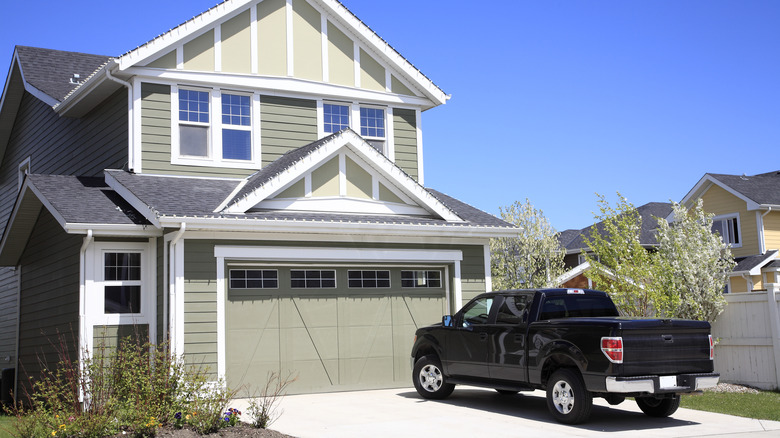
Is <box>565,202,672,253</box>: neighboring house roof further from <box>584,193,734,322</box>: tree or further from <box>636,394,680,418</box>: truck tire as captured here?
<box>636,394,680,418</box>: truck tire

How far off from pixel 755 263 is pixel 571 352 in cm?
2365

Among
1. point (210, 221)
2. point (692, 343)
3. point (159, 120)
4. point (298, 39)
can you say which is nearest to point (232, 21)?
point (298, 39)

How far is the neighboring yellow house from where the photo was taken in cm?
3098

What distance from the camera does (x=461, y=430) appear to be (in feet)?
33.1

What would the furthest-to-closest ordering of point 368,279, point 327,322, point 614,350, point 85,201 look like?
point 368,279, point 327,322, point 85,201, point 614,350

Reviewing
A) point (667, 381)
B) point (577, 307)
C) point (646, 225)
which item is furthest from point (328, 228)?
point (646, 225)

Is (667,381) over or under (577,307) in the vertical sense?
under

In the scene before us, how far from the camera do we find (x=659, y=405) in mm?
11102

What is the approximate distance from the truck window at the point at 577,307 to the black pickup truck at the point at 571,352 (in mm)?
15

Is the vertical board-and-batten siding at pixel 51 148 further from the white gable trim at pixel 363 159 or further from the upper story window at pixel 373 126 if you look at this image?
the upper story window at pixel 373 126

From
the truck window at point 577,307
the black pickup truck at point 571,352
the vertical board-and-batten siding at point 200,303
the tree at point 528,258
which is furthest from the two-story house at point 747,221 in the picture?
the vertical board-and-batten siding at point 200,303

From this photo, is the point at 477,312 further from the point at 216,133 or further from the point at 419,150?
the point at 216,133

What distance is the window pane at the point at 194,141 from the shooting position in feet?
52.3

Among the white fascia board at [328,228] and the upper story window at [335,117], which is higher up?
the upper story window at [335,117]
